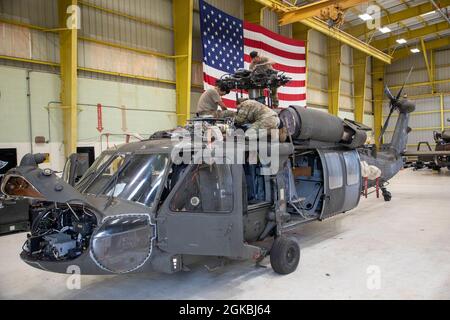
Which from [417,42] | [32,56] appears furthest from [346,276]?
[417,42]

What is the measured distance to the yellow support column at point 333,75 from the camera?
21.1 metres

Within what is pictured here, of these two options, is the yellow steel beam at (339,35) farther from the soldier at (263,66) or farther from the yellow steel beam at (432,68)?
the soldier at (263,66)

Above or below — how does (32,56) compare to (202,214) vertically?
above

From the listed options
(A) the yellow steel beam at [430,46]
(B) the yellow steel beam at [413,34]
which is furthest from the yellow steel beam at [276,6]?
(A) the yellow steel beam at [430,46]

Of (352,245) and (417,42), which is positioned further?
(417,42)

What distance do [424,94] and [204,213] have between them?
2660 centimetres

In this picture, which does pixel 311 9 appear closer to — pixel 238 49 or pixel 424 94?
pixel 238 49

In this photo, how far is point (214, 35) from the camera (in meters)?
12.5

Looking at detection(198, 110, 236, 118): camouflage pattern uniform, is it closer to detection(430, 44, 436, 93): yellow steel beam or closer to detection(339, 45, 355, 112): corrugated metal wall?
detection(339, 45, 355, 112): corrugated metal wall

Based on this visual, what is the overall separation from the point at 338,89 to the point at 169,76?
11.6 metres

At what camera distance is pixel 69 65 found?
376 inches

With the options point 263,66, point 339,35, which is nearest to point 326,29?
point 339,35

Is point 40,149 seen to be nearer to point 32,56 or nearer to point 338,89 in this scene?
point 32,56
